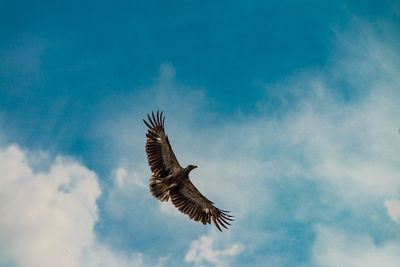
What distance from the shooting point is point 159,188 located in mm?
25797

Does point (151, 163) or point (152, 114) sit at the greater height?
point (152, 114)

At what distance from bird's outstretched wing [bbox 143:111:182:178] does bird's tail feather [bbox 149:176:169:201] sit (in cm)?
35

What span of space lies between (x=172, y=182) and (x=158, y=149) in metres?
2.42

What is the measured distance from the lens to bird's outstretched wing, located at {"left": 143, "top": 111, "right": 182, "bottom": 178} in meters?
25.6

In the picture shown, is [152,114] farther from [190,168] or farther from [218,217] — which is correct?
[218,217]

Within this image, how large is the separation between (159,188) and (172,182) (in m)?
0.96

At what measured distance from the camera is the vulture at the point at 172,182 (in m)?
25.7

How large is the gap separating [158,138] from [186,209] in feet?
17.4

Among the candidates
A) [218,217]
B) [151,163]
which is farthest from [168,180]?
[218,217]

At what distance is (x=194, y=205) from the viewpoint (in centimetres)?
2712

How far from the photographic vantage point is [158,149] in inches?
1014

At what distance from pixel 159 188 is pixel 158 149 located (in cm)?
257

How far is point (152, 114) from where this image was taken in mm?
25719

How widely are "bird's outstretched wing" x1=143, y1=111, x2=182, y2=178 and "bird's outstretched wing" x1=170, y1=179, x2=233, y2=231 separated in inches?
71.6
